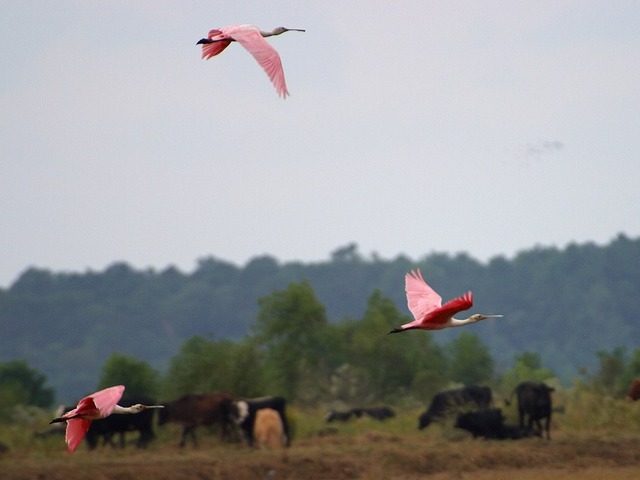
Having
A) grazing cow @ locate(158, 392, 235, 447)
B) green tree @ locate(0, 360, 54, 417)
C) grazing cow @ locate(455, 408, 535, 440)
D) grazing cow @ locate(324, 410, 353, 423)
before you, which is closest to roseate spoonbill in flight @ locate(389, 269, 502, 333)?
grazing cow @ locate(455, 408, 535, 440)

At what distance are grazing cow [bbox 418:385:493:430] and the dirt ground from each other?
283cm

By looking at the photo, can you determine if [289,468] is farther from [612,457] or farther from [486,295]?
[486,295]

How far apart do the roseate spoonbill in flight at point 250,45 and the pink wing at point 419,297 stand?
9.47ft

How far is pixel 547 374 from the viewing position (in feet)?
119

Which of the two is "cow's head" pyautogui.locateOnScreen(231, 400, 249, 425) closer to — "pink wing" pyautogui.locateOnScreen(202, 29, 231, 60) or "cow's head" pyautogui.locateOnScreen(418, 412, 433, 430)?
"cow's head" pyautogui.locateOnScreen(418, 412, 433, 430)

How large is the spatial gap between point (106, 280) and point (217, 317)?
18855 mm

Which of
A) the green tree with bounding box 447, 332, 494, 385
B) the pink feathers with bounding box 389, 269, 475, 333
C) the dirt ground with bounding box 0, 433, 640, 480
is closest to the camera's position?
the pink feathers with bounding box 389, 269, 475, 333

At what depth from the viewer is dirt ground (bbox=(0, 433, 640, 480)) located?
20.6m

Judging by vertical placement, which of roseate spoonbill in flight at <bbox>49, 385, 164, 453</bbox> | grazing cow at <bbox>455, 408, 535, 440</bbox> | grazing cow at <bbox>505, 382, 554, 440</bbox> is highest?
grazing cow at <bbox>505, 382, 554, 440</bbox>

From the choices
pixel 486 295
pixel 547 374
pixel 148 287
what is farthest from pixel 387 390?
pixel 148 287

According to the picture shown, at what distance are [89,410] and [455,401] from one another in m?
14.0

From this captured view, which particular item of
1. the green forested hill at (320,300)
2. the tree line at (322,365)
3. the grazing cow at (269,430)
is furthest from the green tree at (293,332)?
the green forested hill at (320,300)

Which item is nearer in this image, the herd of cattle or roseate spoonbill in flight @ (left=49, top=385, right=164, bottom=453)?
roseate spoonbill in flight @ (left=49, top=385, right=164, bottom=453)

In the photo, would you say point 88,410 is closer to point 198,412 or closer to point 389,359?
point 198,412
